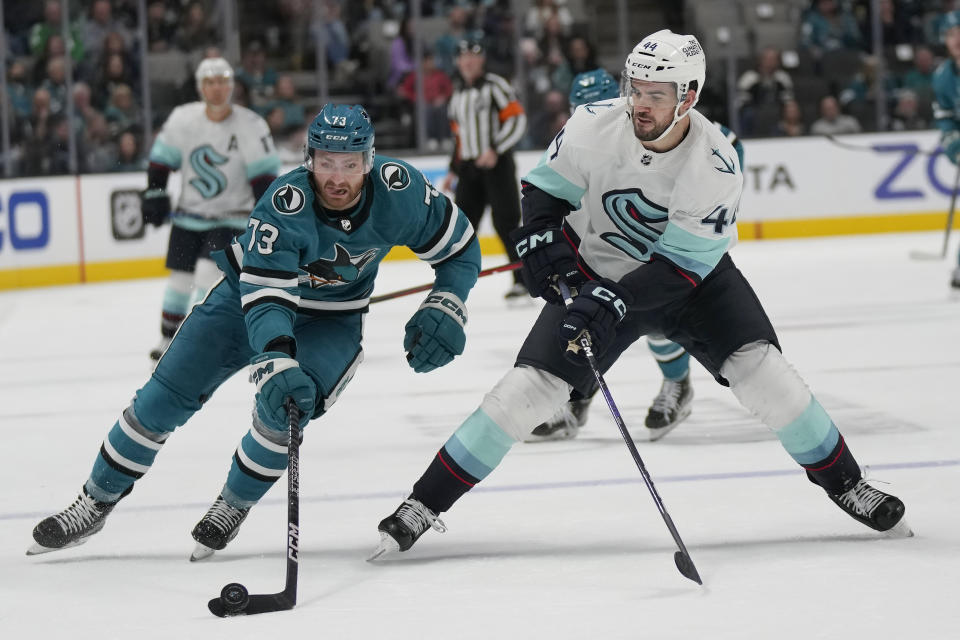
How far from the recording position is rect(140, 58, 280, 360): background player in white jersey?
5871mm

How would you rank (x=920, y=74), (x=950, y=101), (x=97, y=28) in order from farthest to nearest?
(x=920, y=74), (x=97, y=28), (x=950, y=101)

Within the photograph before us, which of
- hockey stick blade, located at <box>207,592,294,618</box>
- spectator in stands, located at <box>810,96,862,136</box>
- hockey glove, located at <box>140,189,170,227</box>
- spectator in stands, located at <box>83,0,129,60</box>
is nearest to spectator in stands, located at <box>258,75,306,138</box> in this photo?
spectator in stands, located at <box>83,0,129,60</box>

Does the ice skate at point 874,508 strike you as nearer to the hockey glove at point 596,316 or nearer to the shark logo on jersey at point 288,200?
the hockey glove at point 596,316

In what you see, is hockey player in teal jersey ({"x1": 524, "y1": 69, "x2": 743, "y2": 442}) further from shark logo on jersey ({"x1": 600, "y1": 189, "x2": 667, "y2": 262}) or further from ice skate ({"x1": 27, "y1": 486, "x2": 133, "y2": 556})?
ice skate ({"x1": 27, "y1": 486, "x2": 133, "y2": 556})

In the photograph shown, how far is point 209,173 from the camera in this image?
5914 mm

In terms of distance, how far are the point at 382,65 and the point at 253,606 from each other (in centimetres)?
824

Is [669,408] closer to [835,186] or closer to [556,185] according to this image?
[556,185]

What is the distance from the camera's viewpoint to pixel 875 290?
24.5 feet

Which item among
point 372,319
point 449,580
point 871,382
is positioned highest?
point 449,580

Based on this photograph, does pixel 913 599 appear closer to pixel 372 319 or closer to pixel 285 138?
pixel 372 319

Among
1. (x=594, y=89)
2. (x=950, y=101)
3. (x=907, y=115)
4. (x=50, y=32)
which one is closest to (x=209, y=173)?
(x=594, y=89)

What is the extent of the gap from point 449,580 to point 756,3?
898cm

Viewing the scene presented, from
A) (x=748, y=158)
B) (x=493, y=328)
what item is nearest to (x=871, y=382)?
(x=493, y=328)

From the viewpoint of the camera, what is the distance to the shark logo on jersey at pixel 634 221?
302cm
